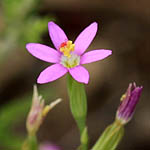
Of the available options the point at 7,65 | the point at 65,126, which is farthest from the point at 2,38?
the point at 65,126

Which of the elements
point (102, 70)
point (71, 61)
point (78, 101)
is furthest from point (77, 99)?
point (102, 70)

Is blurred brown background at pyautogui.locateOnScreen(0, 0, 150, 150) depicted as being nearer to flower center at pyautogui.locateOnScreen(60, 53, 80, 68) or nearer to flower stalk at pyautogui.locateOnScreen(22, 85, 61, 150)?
flower stalk at pyautogui.locateOnScreen(22, 85, 61, 150)

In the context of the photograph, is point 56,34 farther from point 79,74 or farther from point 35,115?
point 35,115

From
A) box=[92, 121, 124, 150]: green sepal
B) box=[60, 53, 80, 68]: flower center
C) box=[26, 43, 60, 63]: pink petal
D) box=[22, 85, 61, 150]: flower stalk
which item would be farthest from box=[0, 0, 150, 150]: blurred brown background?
box=[26, 43, 60, 63]: pink petal

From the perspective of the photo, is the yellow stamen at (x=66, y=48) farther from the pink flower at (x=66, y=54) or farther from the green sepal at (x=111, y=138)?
the green sepal at (x=111, y=138)

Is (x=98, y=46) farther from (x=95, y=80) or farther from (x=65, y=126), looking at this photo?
(x=65, y=126)

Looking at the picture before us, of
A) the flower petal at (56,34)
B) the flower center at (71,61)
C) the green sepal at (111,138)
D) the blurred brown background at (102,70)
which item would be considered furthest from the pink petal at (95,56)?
the blurred brown background at (102,70)
